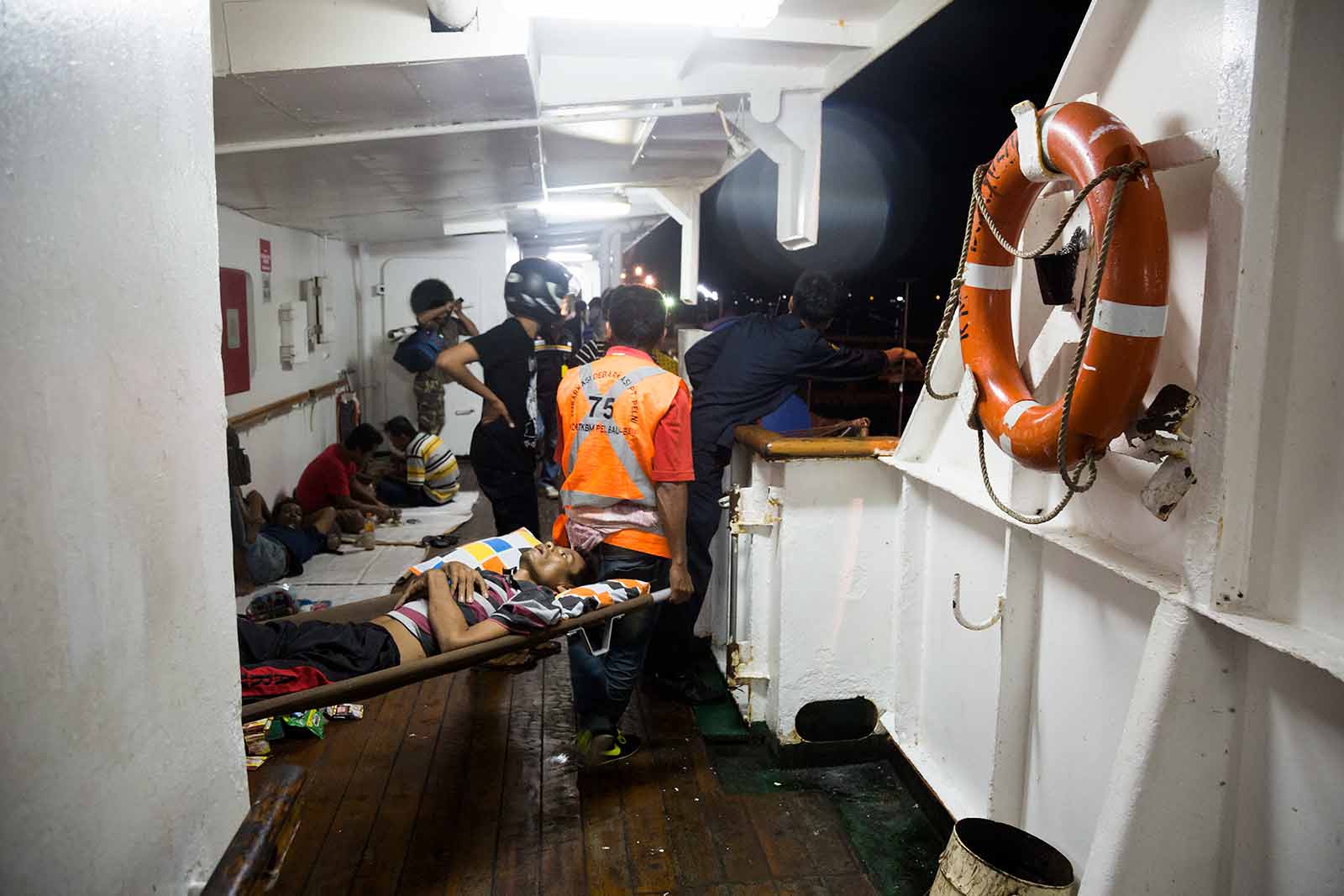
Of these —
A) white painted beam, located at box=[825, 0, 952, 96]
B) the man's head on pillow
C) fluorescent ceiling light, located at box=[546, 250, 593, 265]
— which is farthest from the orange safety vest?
fluorescent ceiling light, located at box=[546, 250, 593, 265]

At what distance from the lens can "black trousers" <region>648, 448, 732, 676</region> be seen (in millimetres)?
3605

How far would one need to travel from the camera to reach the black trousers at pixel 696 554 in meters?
3.61

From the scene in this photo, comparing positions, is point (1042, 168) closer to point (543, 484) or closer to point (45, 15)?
point (45, 15)

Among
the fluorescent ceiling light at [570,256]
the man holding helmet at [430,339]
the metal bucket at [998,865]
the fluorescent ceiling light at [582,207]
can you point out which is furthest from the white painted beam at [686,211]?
the fluorescent ceiling light at [570,256]

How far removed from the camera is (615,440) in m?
2.92

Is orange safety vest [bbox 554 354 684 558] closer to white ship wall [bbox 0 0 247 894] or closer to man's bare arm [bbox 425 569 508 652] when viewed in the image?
man's bare arm [bbox 425 569 508 652]

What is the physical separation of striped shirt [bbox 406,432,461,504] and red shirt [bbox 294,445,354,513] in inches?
35.9

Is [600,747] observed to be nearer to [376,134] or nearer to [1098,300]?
[1098,300]

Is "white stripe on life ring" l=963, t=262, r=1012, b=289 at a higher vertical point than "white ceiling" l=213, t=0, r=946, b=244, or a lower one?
lower

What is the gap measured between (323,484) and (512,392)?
8.04ft

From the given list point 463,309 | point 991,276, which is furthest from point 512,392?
point 463,309

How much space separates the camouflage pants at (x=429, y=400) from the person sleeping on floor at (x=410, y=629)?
17.7 ft

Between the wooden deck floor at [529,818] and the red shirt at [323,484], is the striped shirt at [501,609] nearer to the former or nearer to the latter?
the wooden deck floor at [529,818]

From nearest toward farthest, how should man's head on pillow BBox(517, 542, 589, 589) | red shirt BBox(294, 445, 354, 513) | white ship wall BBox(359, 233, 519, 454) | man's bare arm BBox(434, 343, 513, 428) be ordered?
man's head on pillow BBox(517, 542, 589, 589) → man's bare arm BBox(434, 343, 513, 428) → red shirt BBox(294, 445, 354, 513) → white ship wall BBox(359, 233, 519, 454)
